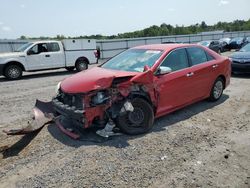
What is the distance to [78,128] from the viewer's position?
5.40m

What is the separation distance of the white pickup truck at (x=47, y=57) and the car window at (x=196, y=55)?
9.92m

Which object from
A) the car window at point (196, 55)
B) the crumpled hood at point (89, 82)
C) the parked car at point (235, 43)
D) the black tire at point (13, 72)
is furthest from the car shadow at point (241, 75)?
the parked car at point (235, 43)

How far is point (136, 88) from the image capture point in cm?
524

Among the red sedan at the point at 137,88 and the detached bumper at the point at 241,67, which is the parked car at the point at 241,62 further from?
the red sedan at the point at 137,88

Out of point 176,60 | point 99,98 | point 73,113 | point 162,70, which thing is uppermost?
point 176,60

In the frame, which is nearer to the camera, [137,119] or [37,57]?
[137,119]

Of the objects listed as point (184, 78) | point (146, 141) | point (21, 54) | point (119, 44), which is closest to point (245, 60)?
point (184, 78)

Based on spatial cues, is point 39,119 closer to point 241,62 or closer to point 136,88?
point 136,88

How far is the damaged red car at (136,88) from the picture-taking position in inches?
194

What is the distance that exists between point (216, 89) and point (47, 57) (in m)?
10.1

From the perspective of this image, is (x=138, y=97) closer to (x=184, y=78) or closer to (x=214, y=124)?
(x=184, y=78)

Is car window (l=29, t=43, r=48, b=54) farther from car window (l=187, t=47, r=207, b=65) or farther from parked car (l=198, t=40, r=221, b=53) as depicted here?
parked car (l=198, t=40, r=221, b=53)

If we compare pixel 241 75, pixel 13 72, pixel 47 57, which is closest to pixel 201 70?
pixel 241 75

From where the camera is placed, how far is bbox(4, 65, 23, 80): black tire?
540 inches
